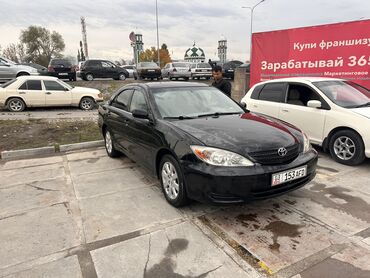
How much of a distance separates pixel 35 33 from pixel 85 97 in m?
62.1

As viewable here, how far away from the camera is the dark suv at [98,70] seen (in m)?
22.2

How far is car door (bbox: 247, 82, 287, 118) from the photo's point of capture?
6.92 m

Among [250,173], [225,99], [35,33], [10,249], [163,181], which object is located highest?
[35,33]

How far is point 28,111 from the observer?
12.8 m

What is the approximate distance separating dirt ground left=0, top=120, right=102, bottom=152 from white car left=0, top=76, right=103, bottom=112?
105 inches

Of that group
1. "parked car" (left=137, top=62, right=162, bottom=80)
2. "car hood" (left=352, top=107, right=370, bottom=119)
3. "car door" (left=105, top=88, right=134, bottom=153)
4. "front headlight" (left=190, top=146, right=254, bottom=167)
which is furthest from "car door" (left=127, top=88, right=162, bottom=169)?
"parked car" (left=137, top=62, right=162, bottom=80)

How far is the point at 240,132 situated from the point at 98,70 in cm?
2029

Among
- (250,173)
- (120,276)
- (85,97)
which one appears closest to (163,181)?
(250,173)

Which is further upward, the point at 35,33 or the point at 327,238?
the point at 35,33

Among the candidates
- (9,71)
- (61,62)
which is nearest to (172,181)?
(9,71)

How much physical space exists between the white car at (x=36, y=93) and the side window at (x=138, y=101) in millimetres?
8619

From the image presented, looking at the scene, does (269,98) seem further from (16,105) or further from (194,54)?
(194,54)

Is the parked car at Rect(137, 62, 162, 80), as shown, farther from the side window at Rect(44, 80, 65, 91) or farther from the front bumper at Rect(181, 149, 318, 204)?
the front bumper at Rect(181, 149, 318, 204)

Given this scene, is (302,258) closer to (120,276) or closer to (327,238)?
(327,238)
